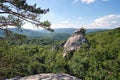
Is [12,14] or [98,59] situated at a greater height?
[12,14]

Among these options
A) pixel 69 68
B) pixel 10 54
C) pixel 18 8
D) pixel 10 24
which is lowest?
pixel 69 68

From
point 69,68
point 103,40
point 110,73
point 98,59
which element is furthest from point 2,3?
point 103,40

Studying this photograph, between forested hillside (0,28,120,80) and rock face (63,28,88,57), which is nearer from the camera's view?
forested hillside (0,28,120,80)

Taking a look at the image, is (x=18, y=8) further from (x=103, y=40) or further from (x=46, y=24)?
(x=103, y=40)

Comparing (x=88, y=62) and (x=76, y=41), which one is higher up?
(x=76, y=41)

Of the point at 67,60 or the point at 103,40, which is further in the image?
the point at 103,40

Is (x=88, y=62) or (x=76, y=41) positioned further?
(x=76, y=41)

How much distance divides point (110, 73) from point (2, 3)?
44445 millimetres

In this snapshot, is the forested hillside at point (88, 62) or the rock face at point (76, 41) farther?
the rock face at point (76, 41)

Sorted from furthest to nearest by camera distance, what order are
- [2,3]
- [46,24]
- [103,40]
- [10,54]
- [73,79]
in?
1. [103,40]
2. [10,54]
3. [46,24]
4. [2,3]
5. [73,79]

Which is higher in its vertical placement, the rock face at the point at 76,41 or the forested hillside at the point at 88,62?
the rock face at the point at 76,41

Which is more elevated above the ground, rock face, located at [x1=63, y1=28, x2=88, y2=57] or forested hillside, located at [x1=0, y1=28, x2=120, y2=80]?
rock face, located at [x1=63, y1=28, x2=88, y2=57]

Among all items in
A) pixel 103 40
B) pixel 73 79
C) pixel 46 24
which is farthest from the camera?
pixel 103 40

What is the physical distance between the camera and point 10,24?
63.2 feet
